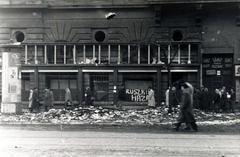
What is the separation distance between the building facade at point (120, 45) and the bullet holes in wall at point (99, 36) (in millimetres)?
72

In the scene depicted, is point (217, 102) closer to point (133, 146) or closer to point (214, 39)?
point (214, 39)

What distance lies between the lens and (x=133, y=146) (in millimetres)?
12328

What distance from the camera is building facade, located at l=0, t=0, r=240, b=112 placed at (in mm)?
31953

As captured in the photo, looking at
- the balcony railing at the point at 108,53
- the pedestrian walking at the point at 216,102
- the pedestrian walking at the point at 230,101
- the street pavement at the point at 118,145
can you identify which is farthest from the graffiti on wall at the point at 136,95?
the street pavement at the point at 118,145

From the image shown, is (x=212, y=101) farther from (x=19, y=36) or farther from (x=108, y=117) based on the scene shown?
(x=19, y=36)

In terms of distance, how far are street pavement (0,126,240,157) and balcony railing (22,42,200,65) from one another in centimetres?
1621

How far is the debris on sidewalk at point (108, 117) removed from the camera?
2204 centimetres

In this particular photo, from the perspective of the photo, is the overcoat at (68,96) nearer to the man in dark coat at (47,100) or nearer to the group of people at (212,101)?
the man in dark coat at (47,100)

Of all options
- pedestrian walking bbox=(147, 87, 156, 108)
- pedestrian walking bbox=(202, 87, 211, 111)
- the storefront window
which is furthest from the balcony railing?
pedestrian walking bbox=(202, 87, 211, 111)

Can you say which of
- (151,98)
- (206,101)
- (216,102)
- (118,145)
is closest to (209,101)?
(206,101)

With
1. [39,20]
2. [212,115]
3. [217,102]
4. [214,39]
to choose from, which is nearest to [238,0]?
[214,39]

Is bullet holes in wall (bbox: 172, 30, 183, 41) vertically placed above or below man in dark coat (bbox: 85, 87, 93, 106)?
above

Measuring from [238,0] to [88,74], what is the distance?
11164mm

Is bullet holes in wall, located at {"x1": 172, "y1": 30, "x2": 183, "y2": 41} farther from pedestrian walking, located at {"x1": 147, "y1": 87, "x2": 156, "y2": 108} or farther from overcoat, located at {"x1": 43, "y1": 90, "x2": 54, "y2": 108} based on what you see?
overcoat, located at {"x1": 43, "y1": 90, "x2": 54, "y2": 108}
